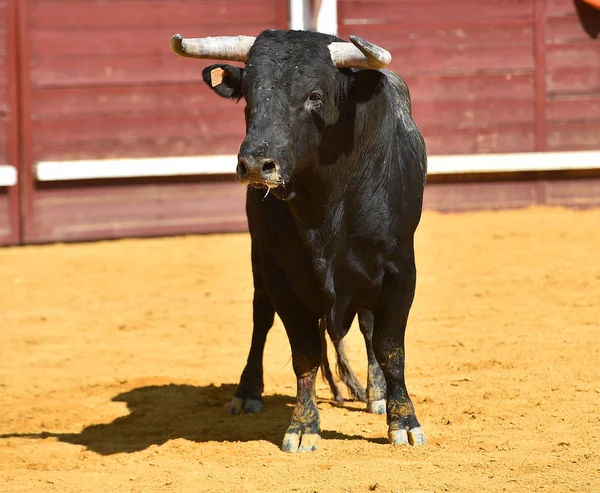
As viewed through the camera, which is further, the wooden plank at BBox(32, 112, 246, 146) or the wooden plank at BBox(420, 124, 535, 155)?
the wooden plank at BBox(420, 124, 535, 155)

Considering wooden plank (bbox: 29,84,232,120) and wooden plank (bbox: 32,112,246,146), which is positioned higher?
wooden plank (bbox: 29,84,232,120)

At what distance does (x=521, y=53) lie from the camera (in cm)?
1150

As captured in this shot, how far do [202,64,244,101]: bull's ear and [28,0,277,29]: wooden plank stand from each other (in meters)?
6.38

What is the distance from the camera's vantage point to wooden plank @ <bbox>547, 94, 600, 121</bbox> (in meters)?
11.6

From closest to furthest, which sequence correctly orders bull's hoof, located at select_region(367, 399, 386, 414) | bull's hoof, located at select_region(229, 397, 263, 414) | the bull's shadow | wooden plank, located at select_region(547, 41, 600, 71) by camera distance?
the bull's shadow < bull's hoof, located at select_region(367, 399, 386, 414) < bull's hoof, located at select_region(229, 397, 263, 414) < wooden plank, located at select_region(547, 41, 600, 71)

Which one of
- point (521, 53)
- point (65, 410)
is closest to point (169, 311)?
point (65, 410)

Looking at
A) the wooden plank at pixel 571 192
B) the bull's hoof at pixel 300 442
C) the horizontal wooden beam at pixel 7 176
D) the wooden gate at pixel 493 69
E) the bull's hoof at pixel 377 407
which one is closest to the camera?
the bull's hoof at pixel 300 442

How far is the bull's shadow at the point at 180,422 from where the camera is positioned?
16.0ft

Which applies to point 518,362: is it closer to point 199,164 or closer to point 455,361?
point 455,361

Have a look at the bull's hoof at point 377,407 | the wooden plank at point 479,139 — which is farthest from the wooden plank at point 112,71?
the bull's hoof at point 377,407

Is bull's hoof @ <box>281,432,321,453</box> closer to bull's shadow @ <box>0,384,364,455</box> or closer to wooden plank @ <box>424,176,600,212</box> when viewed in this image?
bull's shadow @ <box>0,384,364,455</box>

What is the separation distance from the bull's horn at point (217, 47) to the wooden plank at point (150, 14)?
651cm

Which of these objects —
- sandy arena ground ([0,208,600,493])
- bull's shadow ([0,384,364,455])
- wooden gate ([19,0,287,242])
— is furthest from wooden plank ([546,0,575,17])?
bull's shadow ([0,384,364,455])

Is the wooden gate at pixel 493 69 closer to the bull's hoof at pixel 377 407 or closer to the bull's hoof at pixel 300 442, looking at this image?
the bull's hoof at pixel 377 407
